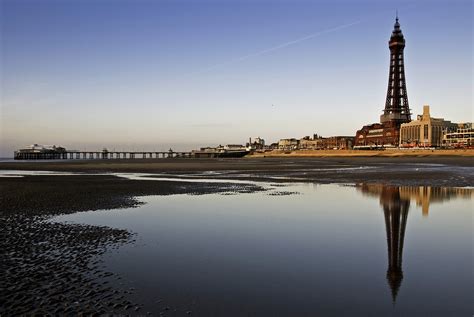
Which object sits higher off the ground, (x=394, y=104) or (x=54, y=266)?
(x=394, y=104)

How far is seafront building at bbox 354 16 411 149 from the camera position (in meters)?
161

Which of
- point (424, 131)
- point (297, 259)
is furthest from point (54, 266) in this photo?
point (424, 131)

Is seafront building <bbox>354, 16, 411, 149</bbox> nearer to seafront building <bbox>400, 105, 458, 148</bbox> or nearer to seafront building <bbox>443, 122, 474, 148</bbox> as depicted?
seafront building <bbox>400, 105, 458, 148</bbox>

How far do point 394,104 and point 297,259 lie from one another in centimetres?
17296

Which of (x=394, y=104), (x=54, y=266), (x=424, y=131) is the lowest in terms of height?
(x=54, y=266)

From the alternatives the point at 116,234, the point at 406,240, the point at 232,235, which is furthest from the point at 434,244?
the point at 116,234

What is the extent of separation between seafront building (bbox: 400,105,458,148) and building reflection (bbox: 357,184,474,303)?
459ft

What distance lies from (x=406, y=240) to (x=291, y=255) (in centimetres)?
326

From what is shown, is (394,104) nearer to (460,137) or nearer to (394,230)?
(460,137)

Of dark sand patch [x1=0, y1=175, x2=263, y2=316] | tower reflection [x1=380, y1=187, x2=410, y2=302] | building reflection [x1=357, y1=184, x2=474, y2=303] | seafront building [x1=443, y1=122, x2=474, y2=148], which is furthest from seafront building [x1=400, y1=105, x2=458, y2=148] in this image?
dark sand patch [x1=0, y1=175, x2=263, y2=316]

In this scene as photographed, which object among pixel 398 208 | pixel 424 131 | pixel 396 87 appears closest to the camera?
pixel 398 208

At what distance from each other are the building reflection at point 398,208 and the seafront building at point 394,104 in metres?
146

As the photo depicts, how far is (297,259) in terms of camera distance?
7789mm

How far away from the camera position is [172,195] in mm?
19516
